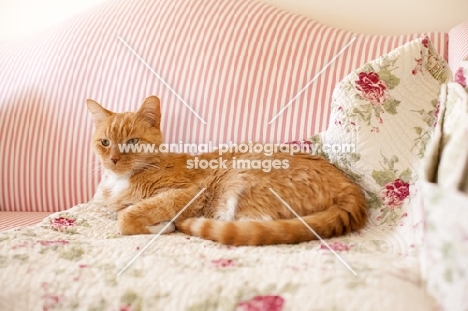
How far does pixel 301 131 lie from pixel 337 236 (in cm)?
47

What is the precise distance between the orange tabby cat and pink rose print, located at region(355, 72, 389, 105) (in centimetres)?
21

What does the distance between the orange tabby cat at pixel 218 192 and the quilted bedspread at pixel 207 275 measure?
40 millimetres

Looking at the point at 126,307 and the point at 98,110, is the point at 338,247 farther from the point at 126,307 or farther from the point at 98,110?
the point at 98,110

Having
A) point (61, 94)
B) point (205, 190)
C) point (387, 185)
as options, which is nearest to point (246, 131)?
point (205, 190)

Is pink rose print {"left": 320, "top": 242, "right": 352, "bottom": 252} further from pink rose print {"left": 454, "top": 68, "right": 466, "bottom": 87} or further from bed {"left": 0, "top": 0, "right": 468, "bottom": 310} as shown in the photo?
pink rose print {"left": 454, "top": 68, "right": 466, "bottom": 87}

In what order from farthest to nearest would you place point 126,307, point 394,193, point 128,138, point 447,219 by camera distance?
point 128,138 < point 394,193 < point 126,307 < point 447,219

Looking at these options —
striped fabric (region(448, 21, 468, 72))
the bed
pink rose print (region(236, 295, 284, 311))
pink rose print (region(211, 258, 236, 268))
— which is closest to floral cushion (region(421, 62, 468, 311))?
the bed

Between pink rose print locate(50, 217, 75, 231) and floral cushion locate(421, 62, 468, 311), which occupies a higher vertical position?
floral cushion locate(421, 62, 468, 311)

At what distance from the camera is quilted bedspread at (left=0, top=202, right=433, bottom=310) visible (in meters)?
0.82

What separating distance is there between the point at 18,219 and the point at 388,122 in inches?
46.5

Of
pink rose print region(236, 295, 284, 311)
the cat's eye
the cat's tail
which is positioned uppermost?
the cat's eye

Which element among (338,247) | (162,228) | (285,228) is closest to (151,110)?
(162,228)

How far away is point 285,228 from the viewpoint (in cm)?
104

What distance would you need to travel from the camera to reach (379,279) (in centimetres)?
82
